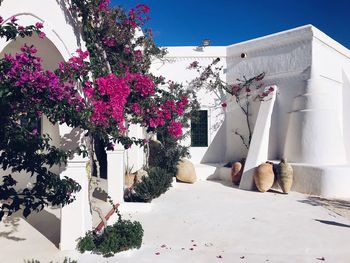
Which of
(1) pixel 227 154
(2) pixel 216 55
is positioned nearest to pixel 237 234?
(1) pixel 227 154

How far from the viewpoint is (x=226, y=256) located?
4508 mm

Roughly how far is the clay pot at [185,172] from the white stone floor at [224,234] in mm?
2272

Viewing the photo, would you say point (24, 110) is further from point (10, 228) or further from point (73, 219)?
point (10, 228)

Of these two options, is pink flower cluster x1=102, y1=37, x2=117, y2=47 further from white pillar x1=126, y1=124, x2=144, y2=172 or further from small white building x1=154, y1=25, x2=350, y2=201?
small white building x1=154, y1=25, x2=350, y2=201

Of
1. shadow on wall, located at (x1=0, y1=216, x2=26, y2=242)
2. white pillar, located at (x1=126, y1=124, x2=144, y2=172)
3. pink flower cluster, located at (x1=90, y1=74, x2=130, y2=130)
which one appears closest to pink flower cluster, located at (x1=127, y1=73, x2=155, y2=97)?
pink flower cluster, located at (x1=90, y1=74, x2=130, y2=130)

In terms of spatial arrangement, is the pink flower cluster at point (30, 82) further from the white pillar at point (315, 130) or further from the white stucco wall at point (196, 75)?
the white stucco wall at point (196, 75)

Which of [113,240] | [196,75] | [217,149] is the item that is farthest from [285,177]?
[113,240]

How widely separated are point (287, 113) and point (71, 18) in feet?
27.1

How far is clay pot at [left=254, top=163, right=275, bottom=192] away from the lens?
9.15 m

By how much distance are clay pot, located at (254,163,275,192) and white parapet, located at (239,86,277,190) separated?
38 centimetres

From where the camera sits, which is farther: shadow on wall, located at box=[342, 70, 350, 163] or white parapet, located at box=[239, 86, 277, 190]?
shadow on wall, located at box=[342, 70, 350, 163]

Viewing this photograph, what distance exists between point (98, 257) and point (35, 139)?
2432 mm

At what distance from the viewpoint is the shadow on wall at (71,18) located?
14.2 ft

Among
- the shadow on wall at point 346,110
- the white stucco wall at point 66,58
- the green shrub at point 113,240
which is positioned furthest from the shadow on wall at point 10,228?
the shadow on wall at point 346,110
